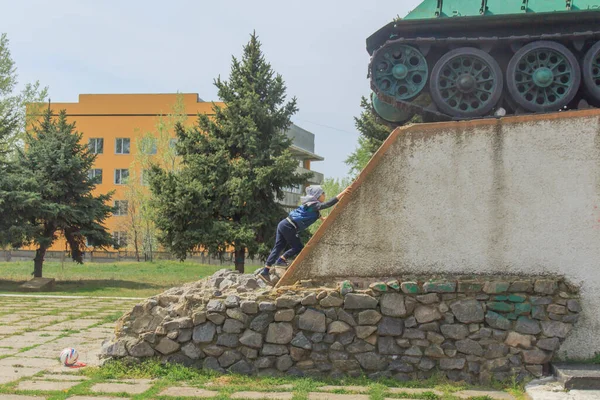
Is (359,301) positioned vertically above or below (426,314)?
above

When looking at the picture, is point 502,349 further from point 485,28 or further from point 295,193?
point 295,193

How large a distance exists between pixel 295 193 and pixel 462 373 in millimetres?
37231

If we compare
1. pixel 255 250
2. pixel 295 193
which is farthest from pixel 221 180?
pixel 295 193

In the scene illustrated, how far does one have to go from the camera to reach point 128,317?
7160mm

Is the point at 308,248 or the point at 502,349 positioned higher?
the point at 308,248

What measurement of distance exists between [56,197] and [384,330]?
16.9 meters

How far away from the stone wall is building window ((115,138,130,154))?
122ft

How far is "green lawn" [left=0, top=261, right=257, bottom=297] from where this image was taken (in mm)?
18698

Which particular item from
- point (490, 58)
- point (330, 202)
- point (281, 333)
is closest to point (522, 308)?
point (330, 202)

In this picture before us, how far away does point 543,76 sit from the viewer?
8.27m

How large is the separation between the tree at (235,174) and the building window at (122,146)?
22.7 m

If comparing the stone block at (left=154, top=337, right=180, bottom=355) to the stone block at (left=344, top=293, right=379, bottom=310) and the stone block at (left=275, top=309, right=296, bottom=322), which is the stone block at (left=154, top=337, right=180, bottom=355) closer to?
the stone block at (left=275, top=309, right=296, bottom=322)

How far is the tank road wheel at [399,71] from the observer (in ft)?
28.4

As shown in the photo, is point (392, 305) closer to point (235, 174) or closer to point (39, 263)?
point (235, 174)
